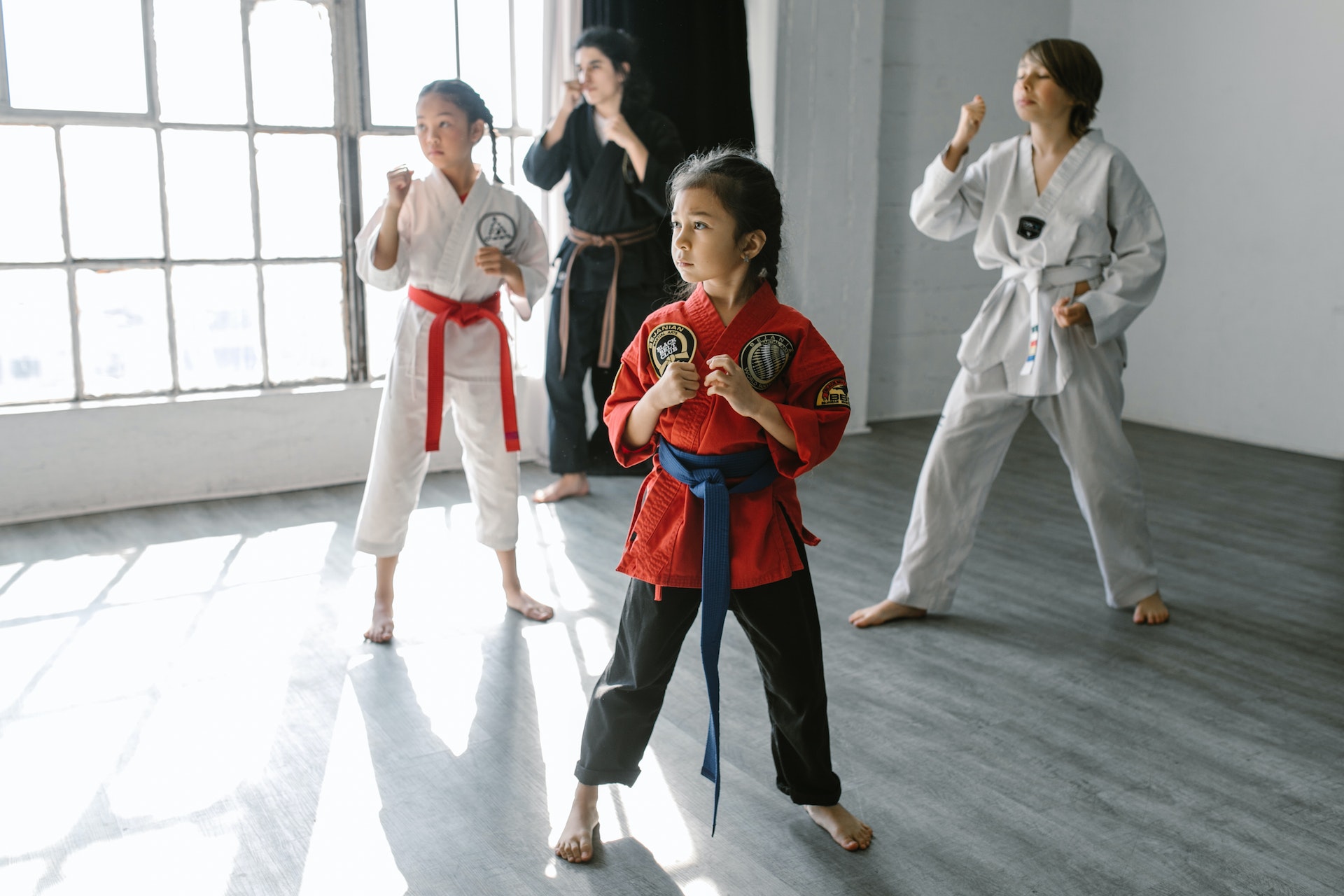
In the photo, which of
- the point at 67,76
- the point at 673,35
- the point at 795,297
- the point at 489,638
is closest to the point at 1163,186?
the point at 795,297

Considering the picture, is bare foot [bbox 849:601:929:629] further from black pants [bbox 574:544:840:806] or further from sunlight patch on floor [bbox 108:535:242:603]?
sunlight patch on floor [bbox 108:535:242:603]

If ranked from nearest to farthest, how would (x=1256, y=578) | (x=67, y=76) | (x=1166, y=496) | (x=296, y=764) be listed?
(x=296, y=764)
(x=1256, y=578)
(x=67, y=76)
(x=1166, y=496)

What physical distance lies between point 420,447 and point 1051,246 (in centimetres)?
151

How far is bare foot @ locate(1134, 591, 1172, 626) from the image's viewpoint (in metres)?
2.79

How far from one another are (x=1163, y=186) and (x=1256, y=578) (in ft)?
8.80

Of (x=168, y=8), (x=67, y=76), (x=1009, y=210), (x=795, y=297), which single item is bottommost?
(x=795, y=297)

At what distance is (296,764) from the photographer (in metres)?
2.01

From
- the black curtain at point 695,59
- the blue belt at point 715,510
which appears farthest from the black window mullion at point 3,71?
the blue belt at point 715,510

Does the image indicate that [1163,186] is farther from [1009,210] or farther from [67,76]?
[67,76]

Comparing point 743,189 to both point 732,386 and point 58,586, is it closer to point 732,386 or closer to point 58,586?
point 732,386

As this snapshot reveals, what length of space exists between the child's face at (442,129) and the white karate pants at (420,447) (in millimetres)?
360

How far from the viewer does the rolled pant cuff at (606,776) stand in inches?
67.6

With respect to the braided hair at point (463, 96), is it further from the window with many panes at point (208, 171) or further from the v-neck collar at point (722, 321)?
the window with many panes at point (208, 171)

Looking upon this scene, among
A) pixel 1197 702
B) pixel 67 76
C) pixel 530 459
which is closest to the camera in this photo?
pixel 1197 702
